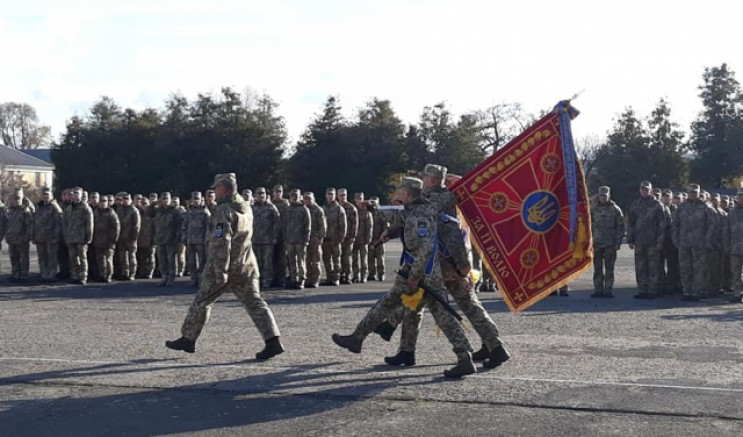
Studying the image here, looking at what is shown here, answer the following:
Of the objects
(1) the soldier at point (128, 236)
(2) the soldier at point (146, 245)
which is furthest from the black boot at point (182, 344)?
(2) the soldier at point (146, 245)

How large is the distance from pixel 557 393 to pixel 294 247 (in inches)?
475

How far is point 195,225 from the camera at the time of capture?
2016 cm

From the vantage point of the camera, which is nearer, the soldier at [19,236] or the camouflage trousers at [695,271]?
the camouflage trousers at [695,271]

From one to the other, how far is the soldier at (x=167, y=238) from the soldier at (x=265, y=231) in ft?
6.67

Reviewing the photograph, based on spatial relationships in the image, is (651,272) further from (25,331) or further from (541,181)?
(25,331)

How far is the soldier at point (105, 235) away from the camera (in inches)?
850

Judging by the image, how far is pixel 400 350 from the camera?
1008cm

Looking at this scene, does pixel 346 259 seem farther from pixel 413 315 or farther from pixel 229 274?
pixel 413 315

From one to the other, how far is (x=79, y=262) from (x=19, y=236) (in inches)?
69.6

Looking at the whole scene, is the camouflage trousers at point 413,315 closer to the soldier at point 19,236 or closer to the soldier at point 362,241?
the soldier at point 362,241

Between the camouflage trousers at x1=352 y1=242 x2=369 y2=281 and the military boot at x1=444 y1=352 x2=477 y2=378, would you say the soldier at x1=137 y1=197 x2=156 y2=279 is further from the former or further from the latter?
the military boot at x1=444 y1=352 x2=477 y2=378

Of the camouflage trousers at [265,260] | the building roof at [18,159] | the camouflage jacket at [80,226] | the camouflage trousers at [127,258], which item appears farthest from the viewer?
the building roof at [18,159]

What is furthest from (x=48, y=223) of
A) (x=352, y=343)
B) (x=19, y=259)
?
(x=352, y=343)

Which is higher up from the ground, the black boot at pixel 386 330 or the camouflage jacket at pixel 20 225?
the camouflage jacket at pixel 20 225
